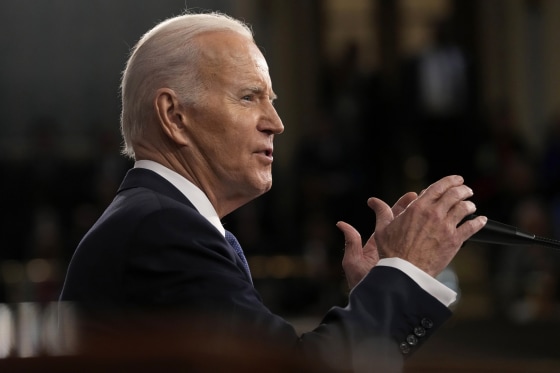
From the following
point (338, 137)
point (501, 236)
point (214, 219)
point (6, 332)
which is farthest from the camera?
point (338, 137)

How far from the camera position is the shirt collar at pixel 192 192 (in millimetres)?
2043

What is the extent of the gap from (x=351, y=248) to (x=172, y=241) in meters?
0.45

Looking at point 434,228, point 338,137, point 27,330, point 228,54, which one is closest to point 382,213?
point 434,228

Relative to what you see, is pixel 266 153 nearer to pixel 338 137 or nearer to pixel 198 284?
pixel 198 284

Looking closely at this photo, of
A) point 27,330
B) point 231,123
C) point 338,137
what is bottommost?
point 338,137

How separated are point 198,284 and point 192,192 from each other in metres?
0.37

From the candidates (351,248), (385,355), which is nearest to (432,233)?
(351,248)

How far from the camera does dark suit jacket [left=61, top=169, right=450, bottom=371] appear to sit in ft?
5.55

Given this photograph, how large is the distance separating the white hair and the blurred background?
2714 mm

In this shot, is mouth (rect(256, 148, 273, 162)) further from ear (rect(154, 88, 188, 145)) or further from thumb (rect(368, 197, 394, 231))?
thumb (rect(368, 197, 394, 231))

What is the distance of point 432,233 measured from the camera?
178 centimetres

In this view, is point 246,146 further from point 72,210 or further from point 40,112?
point 40,112

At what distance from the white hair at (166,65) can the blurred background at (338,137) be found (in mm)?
2714

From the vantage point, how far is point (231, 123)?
6.86ft
